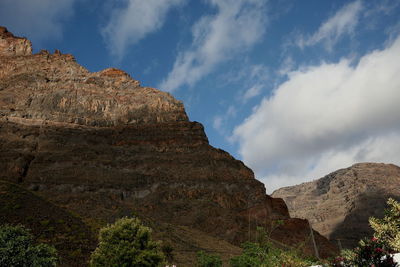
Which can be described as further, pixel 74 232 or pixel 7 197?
pixel 7 197

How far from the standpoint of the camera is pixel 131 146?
9625cm

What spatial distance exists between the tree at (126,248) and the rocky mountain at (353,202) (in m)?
106

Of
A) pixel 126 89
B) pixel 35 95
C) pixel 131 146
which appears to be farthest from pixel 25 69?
pixel 131 146

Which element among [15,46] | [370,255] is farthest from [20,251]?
[15,46]

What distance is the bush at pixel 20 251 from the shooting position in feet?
50.3

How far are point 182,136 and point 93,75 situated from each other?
50.9 m

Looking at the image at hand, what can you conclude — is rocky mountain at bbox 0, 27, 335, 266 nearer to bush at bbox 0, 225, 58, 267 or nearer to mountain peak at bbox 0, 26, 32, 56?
mountain peak at bbox 0, 26, 32, 56

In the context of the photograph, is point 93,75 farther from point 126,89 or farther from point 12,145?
point 12,145

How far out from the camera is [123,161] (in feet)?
294

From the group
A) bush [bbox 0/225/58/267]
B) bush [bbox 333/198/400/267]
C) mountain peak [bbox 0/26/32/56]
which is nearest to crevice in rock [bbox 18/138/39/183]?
bush [bbox 0/225/58/267]

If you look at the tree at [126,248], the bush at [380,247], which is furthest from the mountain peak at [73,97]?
the bush at [380,247]

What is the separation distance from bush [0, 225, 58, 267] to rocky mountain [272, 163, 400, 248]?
113590 millimetres

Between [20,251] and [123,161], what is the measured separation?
74.7 meters

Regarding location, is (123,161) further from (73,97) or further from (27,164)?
(73,97)
